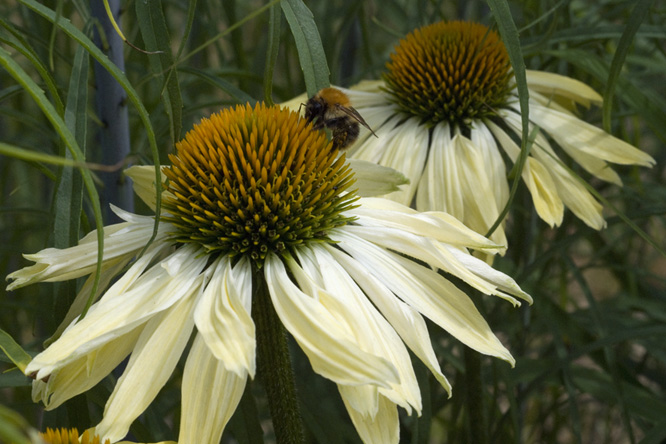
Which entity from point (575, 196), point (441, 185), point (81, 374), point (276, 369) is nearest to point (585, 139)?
point (575, 196)

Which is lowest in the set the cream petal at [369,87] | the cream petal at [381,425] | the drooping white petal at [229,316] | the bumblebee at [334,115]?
the cream petal at [381,425]

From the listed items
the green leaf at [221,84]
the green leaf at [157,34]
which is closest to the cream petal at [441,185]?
the green leaf at [221,84]

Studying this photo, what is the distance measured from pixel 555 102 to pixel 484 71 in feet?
0.38

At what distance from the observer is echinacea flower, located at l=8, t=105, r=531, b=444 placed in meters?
0.53

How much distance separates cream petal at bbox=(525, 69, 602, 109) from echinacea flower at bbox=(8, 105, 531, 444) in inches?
14.9

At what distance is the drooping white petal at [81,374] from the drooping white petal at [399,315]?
18cm

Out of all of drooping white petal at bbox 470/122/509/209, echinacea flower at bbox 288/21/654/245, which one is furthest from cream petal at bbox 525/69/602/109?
drooping white petal at bbox 470/122/509/209

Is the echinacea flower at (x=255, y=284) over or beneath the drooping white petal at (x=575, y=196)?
over

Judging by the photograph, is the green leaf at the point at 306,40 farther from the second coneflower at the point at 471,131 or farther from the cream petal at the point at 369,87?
the cream petal at the point at 369,87

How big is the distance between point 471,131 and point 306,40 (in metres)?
0.37

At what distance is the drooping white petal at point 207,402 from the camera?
54 centimetres

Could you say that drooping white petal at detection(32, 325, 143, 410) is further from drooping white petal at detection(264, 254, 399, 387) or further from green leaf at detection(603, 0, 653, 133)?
green leaf at detection(603, 0, 653, 133)

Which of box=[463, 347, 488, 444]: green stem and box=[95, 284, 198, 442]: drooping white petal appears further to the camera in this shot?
box=[463, 347, 488, 444]: green stem

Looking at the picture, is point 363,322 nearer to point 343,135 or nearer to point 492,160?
point 343,135
